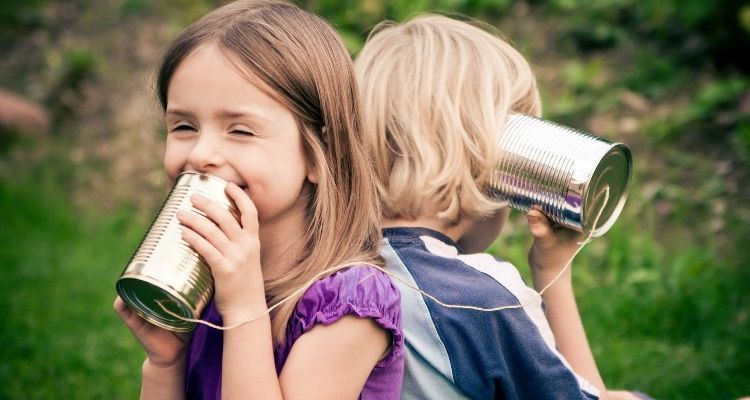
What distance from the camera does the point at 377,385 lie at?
217 cm

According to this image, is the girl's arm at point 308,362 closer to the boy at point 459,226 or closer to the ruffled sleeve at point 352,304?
the ruffled sleeve at point 352,304

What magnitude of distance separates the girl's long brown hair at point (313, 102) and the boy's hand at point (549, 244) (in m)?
0.50

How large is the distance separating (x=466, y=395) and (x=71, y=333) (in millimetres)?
2997

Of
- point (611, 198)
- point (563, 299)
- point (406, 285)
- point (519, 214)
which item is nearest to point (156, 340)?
point (406, 285)

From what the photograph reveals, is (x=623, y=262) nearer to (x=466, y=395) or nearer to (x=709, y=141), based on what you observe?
(x=709, y=141)

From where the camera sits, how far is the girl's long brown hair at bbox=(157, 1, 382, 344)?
83.7 inches

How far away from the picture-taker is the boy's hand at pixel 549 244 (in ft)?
8.50

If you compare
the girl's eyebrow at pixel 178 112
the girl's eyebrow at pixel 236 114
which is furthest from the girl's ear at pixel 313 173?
the girl's eyebrow at pixel 178 112

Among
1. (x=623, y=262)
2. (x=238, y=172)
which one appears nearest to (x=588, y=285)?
(x=623, y=262)

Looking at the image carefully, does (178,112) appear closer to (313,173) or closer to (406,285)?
(313,173)

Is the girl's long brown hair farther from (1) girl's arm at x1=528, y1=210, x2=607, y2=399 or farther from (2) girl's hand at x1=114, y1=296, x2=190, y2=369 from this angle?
(1) girl's arm at x1=528, y1=210, x2=607, y2=399

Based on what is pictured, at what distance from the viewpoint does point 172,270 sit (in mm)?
1860

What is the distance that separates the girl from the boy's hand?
534 millimetres

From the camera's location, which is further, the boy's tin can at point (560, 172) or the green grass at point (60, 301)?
the green grass at point (60, 301)
